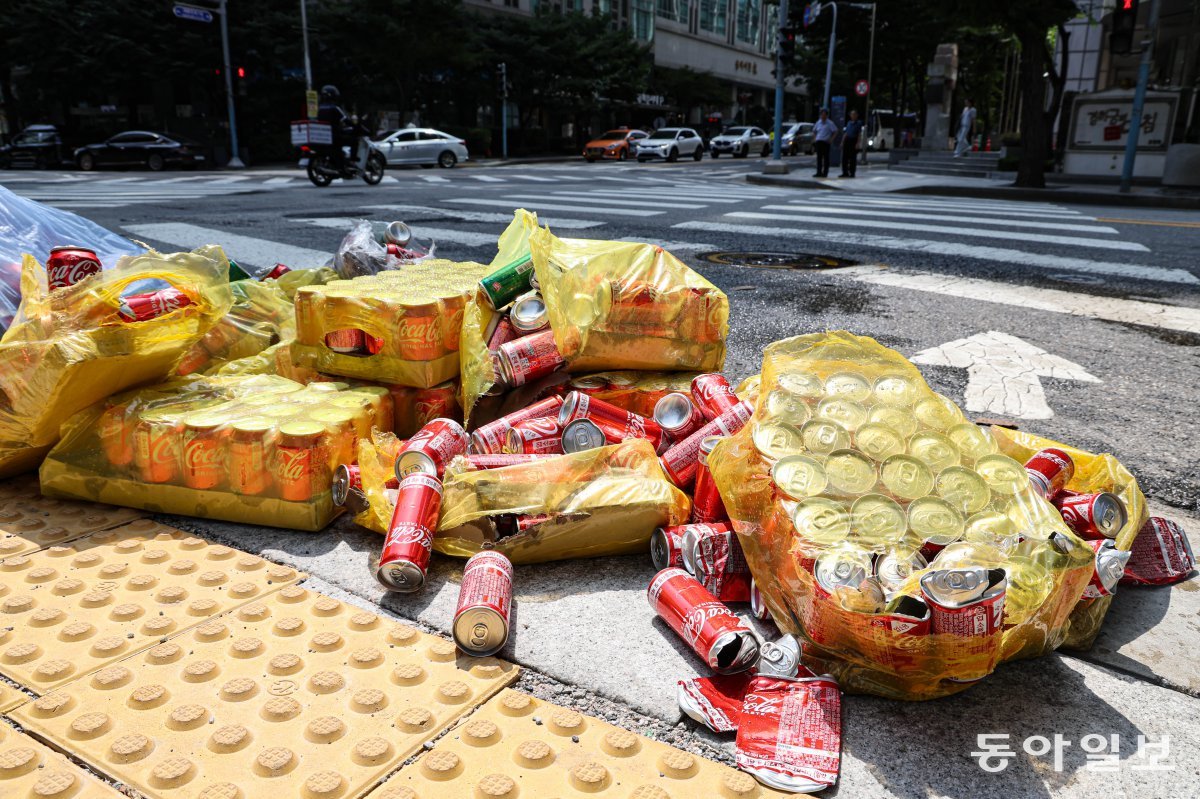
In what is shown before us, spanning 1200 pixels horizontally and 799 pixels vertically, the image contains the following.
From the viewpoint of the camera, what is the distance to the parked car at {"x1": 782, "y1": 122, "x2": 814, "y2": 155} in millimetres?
39153

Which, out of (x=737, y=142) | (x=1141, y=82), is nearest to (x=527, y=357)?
(x=1141, y=82)

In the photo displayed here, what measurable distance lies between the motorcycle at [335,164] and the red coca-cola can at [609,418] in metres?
14.1

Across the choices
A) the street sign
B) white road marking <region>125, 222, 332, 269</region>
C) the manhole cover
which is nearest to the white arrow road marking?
the manhole cover

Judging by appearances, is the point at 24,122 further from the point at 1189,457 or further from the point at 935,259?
the point at 1189,457

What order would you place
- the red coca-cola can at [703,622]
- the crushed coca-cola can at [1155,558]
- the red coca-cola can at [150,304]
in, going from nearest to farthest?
the red coca-cola can at [703,622]
the crushed coca-cola can at [1155,558]
the red coca-cola can at [150,304]

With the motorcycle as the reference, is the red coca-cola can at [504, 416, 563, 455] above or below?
below

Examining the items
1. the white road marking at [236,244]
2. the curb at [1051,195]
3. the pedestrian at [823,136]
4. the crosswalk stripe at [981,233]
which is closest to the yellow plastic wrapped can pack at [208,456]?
the white road marking at [236,244]

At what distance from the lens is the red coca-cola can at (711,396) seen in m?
2.67

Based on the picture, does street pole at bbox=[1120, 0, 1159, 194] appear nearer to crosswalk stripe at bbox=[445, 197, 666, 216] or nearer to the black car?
crosswalk stripe at bbox=[445, 197, 666, 216]

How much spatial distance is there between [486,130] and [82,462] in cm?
3574

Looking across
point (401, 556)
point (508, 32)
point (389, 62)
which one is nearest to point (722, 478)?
point (401, 556)

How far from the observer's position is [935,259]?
7.25m

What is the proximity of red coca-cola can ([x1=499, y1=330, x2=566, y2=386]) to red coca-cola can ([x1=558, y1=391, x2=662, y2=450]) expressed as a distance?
0.60ft

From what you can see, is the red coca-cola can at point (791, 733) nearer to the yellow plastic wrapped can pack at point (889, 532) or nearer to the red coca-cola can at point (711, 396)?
the yellow plastic wrapped can pack at point (889, 532)
